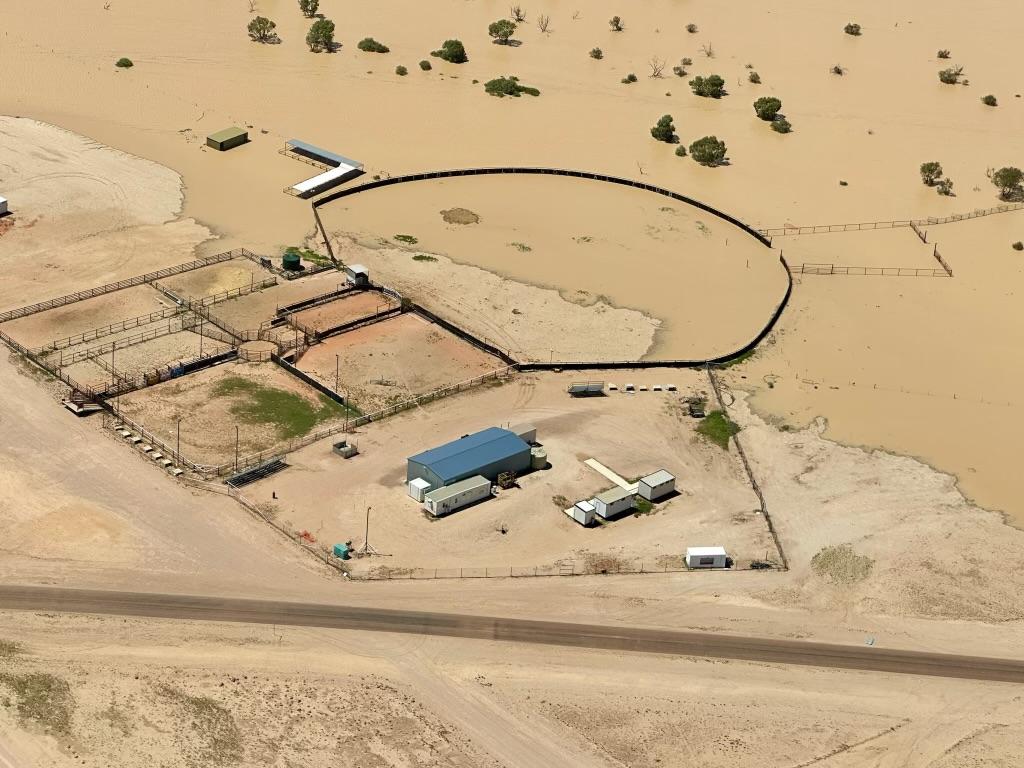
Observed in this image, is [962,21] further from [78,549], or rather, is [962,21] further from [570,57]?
[78,549]

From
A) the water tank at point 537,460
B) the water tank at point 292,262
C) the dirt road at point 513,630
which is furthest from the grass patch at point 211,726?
the water tank at point 292,262

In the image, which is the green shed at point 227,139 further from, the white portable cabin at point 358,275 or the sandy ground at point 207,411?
the sandy ground at point 207,411

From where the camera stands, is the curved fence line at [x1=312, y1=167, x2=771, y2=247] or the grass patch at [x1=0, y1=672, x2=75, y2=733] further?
the curved fence line at [x1=312, y1=167, x2=771, y2=247]

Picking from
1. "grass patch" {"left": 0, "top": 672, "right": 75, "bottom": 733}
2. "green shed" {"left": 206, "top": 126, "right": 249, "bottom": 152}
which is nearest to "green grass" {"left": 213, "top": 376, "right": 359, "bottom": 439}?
"grass patch" {"left": 0, "top": 672, "right": 75, "bottom": 733}

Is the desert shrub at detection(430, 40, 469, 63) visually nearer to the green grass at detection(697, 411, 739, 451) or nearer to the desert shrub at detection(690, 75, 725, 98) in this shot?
the desert shrub at detection(690, 75, 725, 98)

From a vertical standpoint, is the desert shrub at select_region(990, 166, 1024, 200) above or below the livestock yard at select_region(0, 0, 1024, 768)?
above

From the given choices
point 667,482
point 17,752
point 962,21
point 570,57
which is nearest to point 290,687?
point 17,752

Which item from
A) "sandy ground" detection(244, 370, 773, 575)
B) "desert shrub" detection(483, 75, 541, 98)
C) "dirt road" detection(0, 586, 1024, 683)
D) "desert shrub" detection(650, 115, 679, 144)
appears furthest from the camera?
"desert shrub" detection(483, 75, 541, 98)
